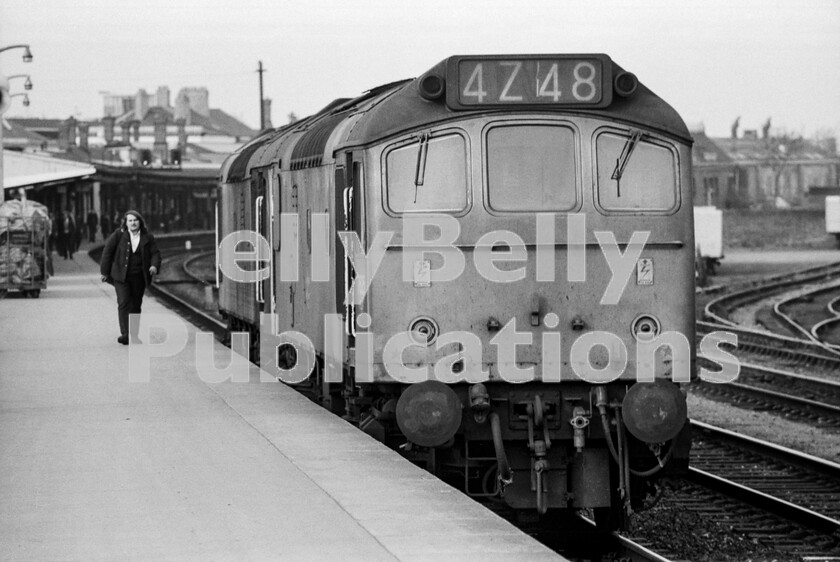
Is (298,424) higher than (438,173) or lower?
lower

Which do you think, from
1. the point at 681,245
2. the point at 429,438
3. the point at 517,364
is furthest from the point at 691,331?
the point at 429,438

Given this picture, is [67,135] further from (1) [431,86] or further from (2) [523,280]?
(2) [523,280]

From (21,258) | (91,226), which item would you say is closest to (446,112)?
Result: (21,258)

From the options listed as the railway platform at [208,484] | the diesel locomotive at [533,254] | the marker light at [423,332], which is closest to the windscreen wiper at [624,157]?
the diesel locomotive at [533,254]

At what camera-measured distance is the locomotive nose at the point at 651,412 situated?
30.0 ft

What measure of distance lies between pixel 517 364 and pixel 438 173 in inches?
50.6

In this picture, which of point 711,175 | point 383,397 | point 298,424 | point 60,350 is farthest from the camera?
point 711,175

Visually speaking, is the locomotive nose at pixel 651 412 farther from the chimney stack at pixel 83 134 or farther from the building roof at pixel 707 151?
the building roof at pixel 707 151

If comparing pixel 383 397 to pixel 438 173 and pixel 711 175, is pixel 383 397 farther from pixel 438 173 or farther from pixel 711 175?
A: pixel 711 175

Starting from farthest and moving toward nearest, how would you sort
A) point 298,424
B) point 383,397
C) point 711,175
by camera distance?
point 711,175 → point 298,424 → point 383,397

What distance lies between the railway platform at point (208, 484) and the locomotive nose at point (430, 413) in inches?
9.1

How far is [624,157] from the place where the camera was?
953cm

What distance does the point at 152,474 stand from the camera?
30.3 ft

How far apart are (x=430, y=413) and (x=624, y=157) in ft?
6.59
